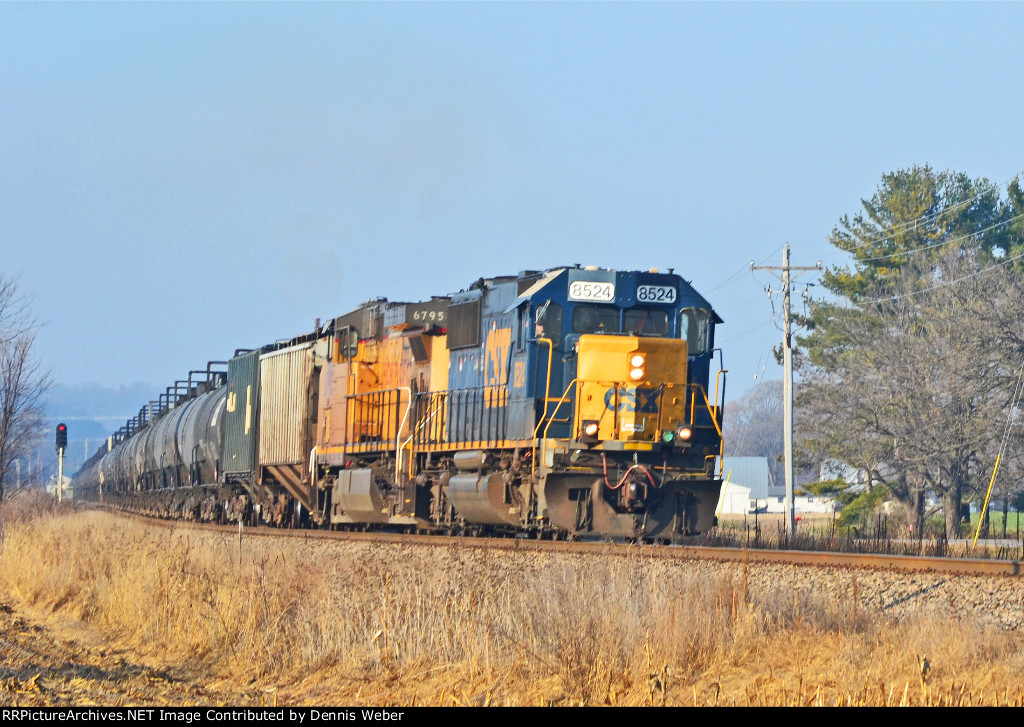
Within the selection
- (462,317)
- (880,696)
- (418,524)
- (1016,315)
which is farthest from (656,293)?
(1016,315)

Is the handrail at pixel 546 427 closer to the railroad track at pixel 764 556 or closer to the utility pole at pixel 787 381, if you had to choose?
the railroad track at pixel 764 556

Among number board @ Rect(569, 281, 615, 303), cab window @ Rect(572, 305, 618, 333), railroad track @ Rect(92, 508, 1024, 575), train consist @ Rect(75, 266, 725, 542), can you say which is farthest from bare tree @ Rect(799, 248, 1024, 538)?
railroad track @ Rect(92, 508, 1024, 575)

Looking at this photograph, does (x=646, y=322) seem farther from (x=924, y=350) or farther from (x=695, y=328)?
(x=924, y=350)

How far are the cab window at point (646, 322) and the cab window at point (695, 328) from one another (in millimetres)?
241

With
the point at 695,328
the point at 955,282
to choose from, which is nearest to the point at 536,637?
the point at 695,328

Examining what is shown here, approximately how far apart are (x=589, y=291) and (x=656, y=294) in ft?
3.26

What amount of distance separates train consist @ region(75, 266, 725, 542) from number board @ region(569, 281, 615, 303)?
2cm

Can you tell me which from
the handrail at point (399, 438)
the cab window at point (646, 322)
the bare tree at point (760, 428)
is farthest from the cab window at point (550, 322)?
the bare tree at point (760, 428)

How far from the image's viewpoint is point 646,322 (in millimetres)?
17047

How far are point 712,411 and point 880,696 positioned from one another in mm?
9459

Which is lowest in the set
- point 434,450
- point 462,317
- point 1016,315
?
point 434,450
